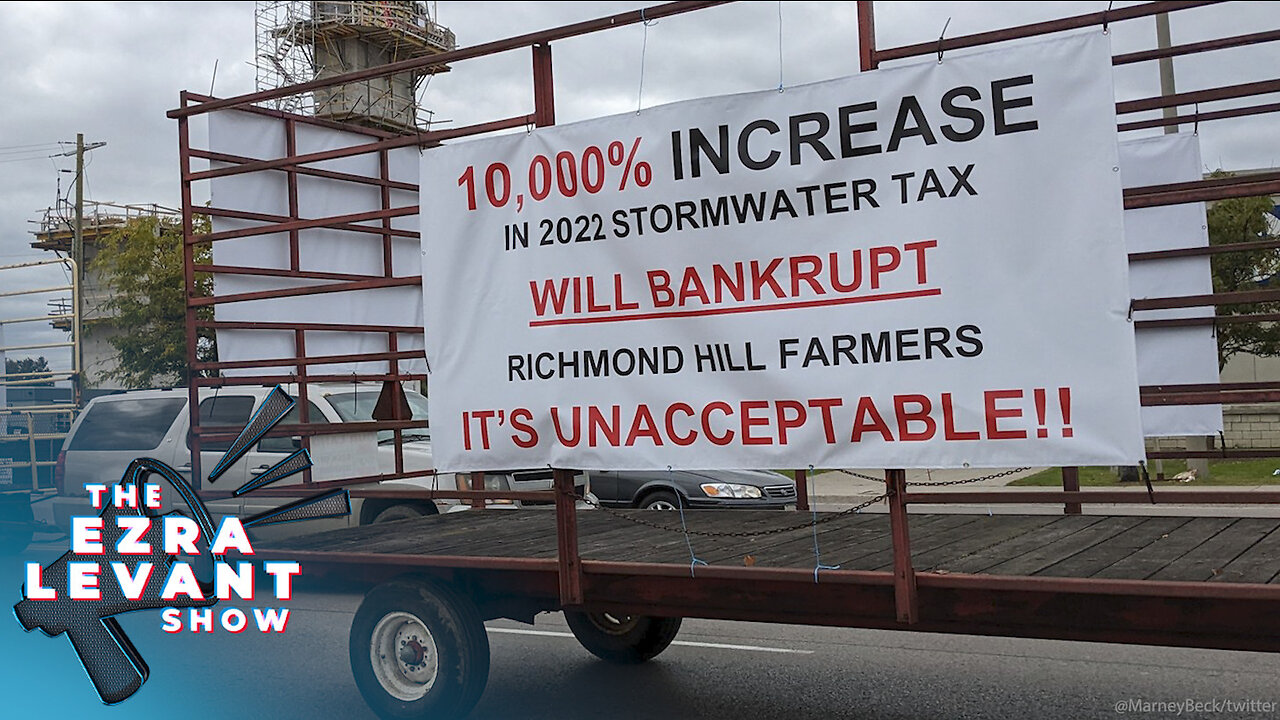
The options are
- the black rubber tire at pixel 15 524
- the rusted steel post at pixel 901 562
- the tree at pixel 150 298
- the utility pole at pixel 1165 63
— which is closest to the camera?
the rusted steel post at pixel 901 562

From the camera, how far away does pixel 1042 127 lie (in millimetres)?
3855

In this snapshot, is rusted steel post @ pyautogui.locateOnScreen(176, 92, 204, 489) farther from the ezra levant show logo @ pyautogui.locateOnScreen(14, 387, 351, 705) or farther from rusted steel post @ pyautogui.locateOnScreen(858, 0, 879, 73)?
rusted steel post @ pyautogui.locateOnScreen(858, 0, 879, 73)

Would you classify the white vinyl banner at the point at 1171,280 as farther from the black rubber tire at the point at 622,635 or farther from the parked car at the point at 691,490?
the parked car at the point at 691,490

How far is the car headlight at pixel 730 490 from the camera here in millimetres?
12031

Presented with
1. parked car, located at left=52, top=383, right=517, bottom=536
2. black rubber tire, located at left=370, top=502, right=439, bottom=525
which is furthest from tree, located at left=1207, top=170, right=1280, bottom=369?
black rubber tire, located at left=370, top=502, right=439, bottom=525

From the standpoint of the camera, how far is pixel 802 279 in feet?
14.0

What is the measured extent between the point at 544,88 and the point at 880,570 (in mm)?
2520

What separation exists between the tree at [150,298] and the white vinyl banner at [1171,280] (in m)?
22.6

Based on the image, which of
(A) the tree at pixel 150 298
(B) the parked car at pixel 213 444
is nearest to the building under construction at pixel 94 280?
(A) the tree at pixel 150 298

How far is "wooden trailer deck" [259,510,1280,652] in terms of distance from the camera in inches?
149

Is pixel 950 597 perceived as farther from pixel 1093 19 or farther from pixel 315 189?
pixel 315 189

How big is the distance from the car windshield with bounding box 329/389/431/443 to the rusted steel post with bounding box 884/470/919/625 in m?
6.32

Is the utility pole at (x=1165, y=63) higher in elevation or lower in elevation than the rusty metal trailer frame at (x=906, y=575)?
higher

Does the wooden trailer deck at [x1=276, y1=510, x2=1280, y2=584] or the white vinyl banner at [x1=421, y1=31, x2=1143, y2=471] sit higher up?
the white vinyl banner at [x1=421, y1=31, x2=1143, y2=471]
